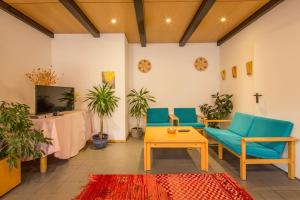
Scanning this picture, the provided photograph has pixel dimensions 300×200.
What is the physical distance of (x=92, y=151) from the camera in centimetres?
412

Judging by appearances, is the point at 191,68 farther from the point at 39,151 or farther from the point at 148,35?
the point at 39,151

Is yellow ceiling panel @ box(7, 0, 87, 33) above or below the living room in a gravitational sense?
above

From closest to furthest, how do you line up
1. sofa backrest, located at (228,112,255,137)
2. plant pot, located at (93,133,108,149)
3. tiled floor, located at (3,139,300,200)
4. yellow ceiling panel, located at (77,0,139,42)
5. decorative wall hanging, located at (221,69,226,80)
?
tiled floor, located at (3,139,300,200), yellow ceiling panel, located at (77,0,139,42), sofa backrest, located at (228,112,255,137), plant pot, located at (93,133,108,149), decorative wall hanging, located at (221,69,226,80)

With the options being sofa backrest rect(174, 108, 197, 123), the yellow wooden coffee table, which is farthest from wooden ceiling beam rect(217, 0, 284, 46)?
the yellow wooden coffee table

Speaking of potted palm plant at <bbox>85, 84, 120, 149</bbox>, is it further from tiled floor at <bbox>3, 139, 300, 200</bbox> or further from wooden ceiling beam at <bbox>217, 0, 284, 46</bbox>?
wooden ceiling beam at <bbox>217, 0, 284, 46</bbox>

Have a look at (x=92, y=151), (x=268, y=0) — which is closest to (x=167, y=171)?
(x=92, y=151)

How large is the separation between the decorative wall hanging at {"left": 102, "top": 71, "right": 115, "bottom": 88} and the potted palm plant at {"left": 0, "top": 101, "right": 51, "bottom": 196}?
90.4 inches

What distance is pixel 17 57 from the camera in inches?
141

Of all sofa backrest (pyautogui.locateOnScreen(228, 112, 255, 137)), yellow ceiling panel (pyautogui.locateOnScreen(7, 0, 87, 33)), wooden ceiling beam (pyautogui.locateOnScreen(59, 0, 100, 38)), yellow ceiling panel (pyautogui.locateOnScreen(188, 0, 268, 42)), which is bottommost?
sofa backrest (pyautogui.locateOnScreen(228, 112, 255, 137))

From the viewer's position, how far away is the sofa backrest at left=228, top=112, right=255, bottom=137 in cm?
347

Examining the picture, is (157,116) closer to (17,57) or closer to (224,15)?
(224,15)

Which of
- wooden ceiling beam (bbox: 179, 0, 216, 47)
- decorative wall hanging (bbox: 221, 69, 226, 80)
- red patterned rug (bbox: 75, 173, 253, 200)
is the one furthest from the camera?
decorative wall hanging (bbox: 221, 69, 226, 80)

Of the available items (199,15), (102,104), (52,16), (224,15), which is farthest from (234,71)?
(52,16)

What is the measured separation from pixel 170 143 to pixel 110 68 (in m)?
2.74
